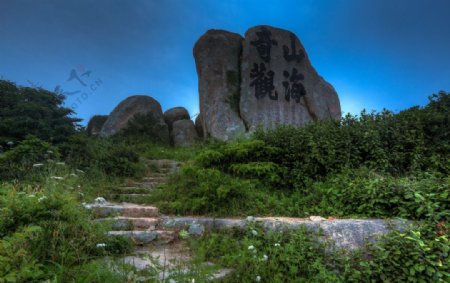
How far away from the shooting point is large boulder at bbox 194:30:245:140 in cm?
1178

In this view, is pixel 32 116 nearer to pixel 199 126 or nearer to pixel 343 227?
pixel 199 126

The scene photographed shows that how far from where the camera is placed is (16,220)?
3098 mm

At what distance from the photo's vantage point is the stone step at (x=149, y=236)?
406cm

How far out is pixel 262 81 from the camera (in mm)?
12273

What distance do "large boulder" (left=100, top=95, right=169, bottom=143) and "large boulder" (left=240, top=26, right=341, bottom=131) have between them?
15.0 feet

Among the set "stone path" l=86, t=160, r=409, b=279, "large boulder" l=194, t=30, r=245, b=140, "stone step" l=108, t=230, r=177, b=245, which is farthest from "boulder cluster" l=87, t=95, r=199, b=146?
"stone step" l=108, t=230, r=177, b=245

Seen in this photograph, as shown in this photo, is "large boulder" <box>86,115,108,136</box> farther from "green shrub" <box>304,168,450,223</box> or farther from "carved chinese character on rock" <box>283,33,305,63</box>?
"green shrub" <box>304,168,450,223</box>

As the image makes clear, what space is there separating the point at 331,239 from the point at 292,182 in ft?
7.86

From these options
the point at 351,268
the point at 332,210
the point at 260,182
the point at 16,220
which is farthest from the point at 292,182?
the point at 16,220

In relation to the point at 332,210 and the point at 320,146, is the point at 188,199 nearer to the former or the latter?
the point at 332,210

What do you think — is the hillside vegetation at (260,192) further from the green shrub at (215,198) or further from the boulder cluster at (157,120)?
the boulder cluster at (157,120)

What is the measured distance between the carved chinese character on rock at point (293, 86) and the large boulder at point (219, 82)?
2.27m

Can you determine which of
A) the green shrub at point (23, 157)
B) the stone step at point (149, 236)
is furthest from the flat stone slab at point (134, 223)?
the green shrub at point (23, 157)

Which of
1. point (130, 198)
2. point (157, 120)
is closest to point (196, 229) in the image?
point (130, 198)
